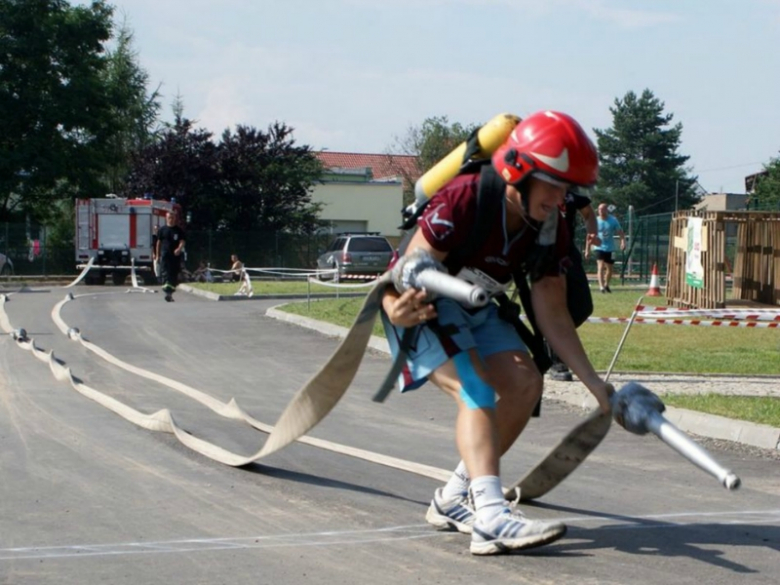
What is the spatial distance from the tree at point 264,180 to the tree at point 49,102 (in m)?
6.07

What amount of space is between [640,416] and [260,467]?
9.30 feet

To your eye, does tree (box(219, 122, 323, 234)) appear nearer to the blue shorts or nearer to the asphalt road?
the asphalt road

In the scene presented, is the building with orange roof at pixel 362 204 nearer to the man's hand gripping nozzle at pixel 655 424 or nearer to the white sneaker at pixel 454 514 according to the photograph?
the white sneaker at pixel 454 514

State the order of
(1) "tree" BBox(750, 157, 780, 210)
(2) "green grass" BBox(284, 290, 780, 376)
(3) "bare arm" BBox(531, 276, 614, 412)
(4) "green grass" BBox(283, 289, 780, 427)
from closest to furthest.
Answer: (3) "bare arm" BBox(531, 276, 614, 412), (4) "green grass" BBox(283, 289, 780, 427), (2) "green grass" BBox(284, 290, 780, 376), (1) "tree" BBox(750, 157, 780, 210)

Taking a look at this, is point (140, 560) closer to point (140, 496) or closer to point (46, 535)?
point (46, 535)

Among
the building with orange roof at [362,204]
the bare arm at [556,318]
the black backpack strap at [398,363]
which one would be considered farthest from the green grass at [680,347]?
the building with orange roof at [362,204]

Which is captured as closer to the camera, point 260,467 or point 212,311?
point 260,467

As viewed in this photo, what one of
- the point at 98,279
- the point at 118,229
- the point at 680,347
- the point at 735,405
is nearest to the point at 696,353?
the point at 680,347

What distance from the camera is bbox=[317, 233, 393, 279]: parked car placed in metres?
38.8

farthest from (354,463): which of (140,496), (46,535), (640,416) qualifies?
(640,416)

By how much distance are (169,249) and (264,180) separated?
2479 centimetres

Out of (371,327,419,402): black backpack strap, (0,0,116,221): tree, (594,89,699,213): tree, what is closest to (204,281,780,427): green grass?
(371,327,419,402): black backpack strap

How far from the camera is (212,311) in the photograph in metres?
22.4

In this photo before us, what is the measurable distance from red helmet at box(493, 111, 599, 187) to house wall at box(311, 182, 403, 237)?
66.0 m
